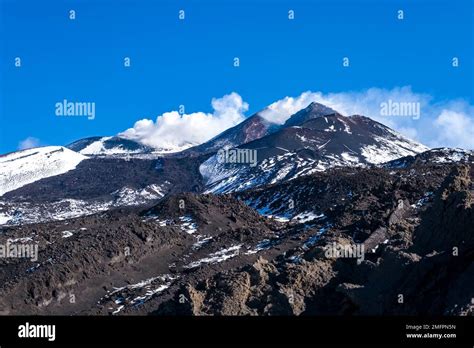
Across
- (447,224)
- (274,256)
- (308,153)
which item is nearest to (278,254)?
(274,256)

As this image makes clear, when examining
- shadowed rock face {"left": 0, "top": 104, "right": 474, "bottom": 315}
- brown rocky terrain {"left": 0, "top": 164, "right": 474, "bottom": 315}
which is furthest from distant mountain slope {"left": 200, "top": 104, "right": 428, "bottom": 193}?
brown rocky terrain {"left": 0, "top": 164, "right": 474, "bottom": 315}

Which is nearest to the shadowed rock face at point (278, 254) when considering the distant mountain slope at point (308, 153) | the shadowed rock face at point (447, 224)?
the shadowed rock face at point (447, 224)

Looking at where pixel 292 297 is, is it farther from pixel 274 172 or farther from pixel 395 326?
pixel 274 172

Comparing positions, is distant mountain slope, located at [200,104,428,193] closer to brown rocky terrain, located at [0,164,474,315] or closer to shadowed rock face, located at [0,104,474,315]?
shadowed rock face, located at [0,104,474,315]

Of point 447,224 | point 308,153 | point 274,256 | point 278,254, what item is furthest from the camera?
point 308,153

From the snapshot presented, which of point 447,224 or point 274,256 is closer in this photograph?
point 447,224

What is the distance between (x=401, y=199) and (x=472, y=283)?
38348 mm

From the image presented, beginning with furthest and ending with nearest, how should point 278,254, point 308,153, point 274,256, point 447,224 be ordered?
point 308,153
point 278,254
point 274,256
point 447,224

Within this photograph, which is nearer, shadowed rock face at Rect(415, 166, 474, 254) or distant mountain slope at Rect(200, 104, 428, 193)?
shadowed rock face at Rect(415, 166, 474, 254)

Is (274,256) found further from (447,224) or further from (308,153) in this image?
(308,153)

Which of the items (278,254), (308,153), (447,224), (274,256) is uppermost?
(308,153)

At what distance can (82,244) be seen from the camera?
56531 millimetres

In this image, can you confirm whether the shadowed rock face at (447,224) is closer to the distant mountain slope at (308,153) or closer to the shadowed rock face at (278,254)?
the shadowed rock face at (278,254)

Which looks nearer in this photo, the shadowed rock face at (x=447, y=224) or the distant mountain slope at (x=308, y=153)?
the shadowed rock face at (x=447, y=224)
